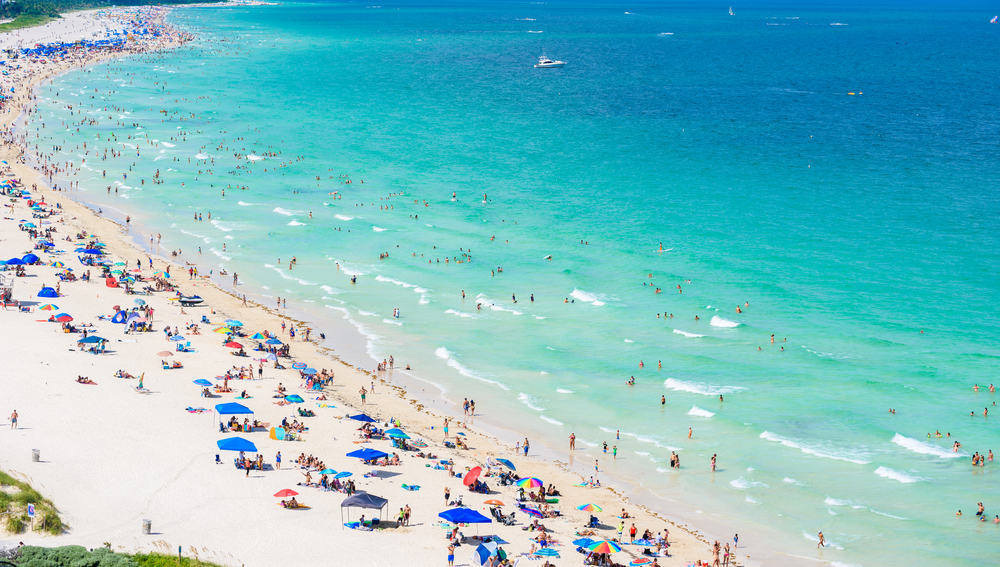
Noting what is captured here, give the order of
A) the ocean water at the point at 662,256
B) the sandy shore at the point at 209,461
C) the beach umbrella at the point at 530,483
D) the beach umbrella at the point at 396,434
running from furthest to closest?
the ocean water at the point at 662,256 < the beach umbrella at the point at 396,434 < the beach umbrella at the point at 530,483 < the sandy shore at the point at 209,461

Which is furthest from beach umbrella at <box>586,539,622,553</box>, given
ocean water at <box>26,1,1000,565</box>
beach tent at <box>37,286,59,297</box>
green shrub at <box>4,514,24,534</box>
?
beach tent at <box>37,286,59,297</box>

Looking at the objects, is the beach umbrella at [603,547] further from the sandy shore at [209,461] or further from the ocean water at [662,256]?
the ocean water at [662,256]

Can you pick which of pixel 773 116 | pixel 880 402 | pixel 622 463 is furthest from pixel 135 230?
pixel 773 116

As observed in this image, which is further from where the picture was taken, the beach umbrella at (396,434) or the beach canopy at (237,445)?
the beach umbrella at (396,434)

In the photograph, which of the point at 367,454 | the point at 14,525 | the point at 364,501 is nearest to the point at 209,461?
the point at 367,454

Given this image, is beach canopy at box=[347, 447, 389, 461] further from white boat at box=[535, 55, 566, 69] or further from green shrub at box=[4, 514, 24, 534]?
white boat at box=[535, 55, 566, 69]

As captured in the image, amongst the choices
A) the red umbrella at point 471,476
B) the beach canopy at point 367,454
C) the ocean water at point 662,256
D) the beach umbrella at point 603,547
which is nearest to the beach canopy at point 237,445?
the beach canopy at point 367,454
